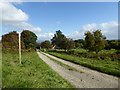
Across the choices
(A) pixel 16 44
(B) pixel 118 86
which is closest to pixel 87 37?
(A) pixel 16 44

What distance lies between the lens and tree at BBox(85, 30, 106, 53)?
178ft

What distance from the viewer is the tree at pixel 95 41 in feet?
178

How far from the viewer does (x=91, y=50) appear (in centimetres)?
5759

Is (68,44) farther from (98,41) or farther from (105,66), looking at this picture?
(105,66)

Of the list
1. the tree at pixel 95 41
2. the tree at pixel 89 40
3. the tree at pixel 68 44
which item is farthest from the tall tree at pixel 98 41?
the tree at pixel 68 44

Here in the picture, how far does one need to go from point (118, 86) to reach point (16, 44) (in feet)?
163

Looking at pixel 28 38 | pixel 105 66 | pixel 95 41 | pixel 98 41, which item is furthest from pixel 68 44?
pixel 105 66

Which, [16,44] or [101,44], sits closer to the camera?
[101,44]

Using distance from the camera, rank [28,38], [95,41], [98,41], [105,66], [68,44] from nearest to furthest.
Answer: [105,66] < [98,41] < [95,41] < [68,44] < [28,38]

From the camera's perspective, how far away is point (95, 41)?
55.9 meters

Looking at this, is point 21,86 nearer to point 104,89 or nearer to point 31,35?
point 104,89

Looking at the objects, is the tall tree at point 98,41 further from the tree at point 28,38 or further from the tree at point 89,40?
the tree at point 28,38

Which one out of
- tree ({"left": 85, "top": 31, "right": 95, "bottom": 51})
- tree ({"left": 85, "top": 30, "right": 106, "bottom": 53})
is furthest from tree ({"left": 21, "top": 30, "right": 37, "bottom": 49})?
tree ({"left": 85, "top": 30, "right": 106, "bottom": 53})

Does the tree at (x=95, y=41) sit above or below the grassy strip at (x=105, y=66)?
above
